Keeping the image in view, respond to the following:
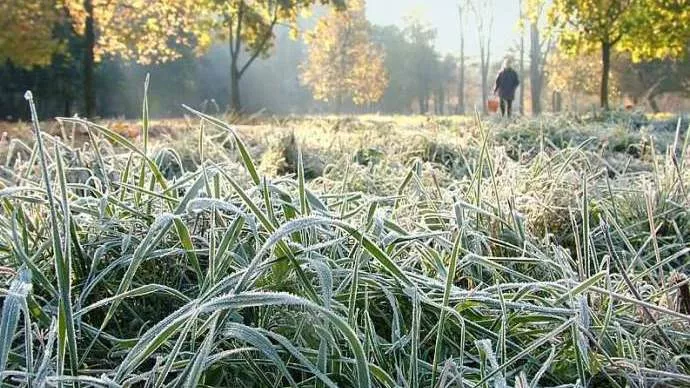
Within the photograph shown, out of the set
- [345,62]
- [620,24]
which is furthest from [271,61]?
[620,24]

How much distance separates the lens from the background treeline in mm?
11656

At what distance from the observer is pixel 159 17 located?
476 inches

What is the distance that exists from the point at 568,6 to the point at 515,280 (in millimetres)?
13920

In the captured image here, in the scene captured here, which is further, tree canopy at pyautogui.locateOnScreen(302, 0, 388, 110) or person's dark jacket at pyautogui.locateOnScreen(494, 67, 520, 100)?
tree canopy at pyautogui.locateOnScreen(302, 0, 388, 110)

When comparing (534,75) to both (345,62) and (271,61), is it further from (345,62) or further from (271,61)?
(271,61)

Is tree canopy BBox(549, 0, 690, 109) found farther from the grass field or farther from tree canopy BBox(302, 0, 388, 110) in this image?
tree canopy BBox(302, 0, 388, 110)

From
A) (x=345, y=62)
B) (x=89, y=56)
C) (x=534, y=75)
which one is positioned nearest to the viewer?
(x=89, y=56)

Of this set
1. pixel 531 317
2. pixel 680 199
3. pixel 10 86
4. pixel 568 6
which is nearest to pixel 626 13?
pixel 568 6

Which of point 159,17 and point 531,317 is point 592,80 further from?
point 531,317

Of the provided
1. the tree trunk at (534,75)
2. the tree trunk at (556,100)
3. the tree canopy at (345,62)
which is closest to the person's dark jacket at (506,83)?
the tree trunk at (534,75)

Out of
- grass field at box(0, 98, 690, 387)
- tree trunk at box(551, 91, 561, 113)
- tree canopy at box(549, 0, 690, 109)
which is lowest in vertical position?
grass field at box(0, 98, 690, 387)

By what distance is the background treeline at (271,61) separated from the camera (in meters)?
11.7

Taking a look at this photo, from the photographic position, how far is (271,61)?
1502 inches

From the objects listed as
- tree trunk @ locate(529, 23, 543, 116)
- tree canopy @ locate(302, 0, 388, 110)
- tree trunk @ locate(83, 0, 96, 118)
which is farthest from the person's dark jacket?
tree canopy @ locate(302, 0, 388, 110)
